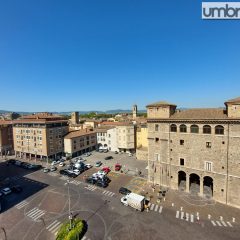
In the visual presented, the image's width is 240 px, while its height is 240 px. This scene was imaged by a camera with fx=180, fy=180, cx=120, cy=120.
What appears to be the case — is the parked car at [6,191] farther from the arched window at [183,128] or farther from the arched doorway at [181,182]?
the arched window at [183,128]

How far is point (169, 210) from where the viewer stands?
3981 centimetres

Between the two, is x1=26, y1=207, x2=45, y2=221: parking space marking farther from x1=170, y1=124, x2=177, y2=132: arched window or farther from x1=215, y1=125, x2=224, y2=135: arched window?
x1=215, y1=125, x2=224, y2=135: arched window

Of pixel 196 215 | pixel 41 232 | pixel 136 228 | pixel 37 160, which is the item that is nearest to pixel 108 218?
pixel 136 228

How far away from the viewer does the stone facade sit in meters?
40.7

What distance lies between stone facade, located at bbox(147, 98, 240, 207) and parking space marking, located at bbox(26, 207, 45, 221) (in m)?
30.6

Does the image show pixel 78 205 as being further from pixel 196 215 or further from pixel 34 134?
pixel 34 134

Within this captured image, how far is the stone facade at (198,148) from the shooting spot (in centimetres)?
4072

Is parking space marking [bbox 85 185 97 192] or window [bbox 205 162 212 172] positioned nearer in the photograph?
window [bbox 205 162 212 172]

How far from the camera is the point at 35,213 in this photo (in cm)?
3956

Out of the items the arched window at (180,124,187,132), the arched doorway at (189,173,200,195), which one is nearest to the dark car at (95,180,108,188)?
the arched doorway at (189,173,200,195)

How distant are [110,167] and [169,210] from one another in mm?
33886

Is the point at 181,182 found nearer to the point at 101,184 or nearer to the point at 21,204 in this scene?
the point at 101,184

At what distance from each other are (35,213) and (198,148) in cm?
4113

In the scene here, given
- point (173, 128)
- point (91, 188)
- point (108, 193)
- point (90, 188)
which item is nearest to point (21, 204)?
point (90, 188)
